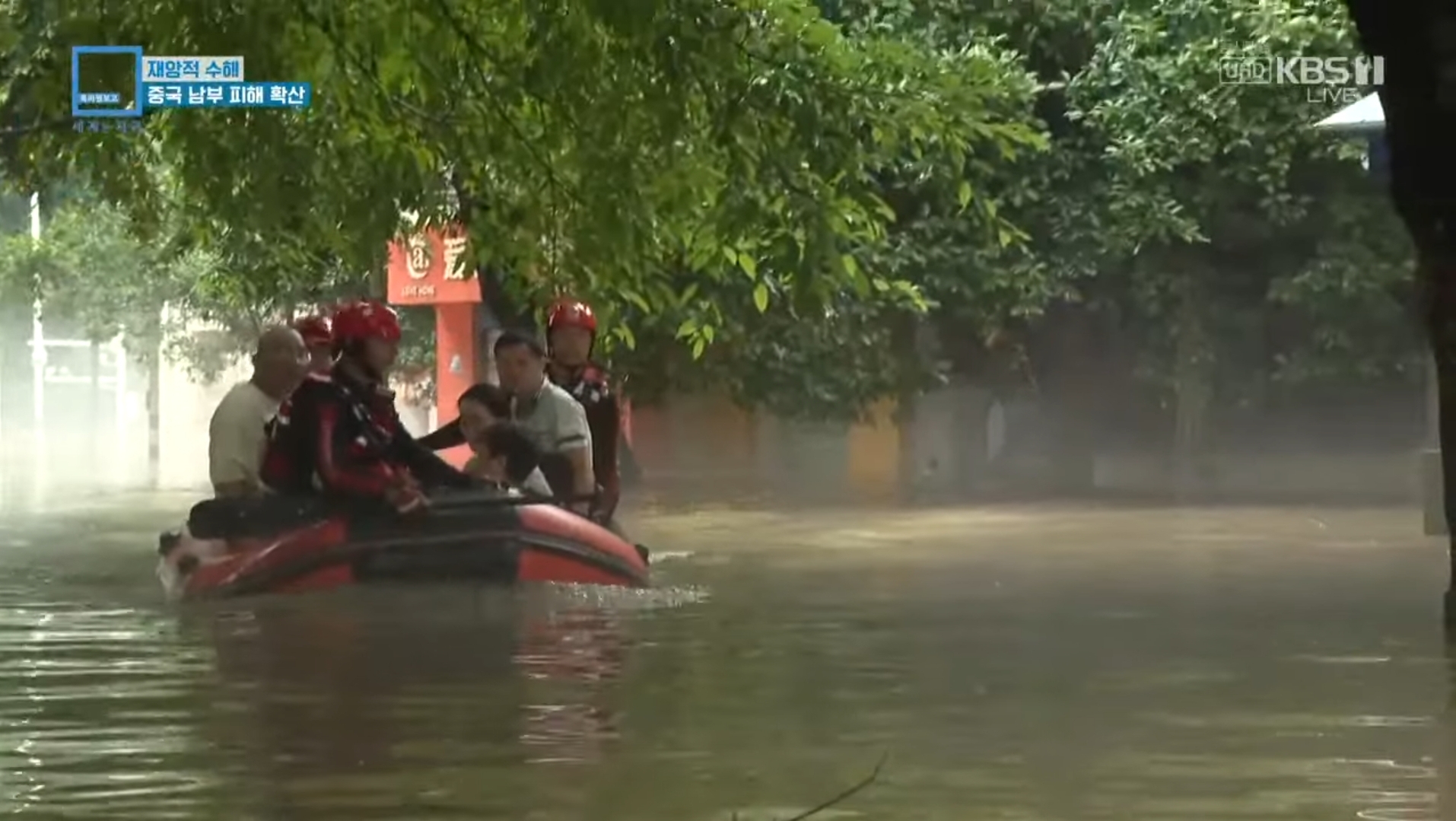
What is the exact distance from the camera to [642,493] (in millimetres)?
28781

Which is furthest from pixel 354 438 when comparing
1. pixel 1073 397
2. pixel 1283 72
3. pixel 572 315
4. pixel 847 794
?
pixel 1073 397

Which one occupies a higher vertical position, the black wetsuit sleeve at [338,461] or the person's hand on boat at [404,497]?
the black wetsuit sleeve at [338,461]

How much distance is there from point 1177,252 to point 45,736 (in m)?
20.4

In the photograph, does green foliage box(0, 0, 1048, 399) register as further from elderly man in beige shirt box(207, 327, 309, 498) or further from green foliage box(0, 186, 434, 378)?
green foliage box(0, 186, 434, 378)

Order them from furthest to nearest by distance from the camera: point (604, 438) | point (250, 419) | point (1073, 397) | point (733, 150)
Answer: point (1073, 397)
point (604, 438)
point (250, 419)
point (733, 150)

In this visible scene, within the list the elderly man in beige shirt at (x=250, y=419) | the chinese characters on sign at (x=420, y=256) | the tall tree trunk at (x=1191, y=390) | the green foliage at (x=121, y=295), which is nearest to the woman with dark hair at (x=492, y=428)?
the elderly man in beige shirt at (x=250, y=419)

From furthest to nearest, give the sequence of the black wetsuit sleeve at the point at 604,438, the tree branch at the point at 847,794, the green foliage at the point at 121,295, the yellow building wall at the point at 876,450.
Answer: the green foliage at the point at 121,295 → the yellow building wall at the point at 876,450 → the black wetsuit sleeve at the point at 604,438 → the tree branch at the point at 847,794

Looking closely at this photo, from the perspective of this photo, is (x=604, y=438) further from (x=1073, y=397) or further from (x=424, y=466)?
(x=1073, y=397)

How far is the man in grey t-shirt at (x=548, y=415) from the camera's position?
14.3 metres

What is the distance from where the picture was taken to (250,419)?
543 inches

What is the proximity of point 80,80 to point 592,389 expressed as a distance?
5.12 m

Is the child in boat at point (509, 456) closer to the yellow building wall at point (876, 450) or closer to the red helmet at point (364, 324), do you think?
the red helmet at point (364, 324)

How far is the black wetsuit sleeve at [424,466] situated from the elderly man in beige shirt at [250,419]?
0.69 metres

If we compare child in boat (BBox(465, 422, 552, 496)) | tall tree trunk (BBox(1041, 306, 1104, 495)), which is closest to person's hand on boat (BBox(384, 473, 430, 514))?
child in boat (BBox(465, 422, 552, 496))
